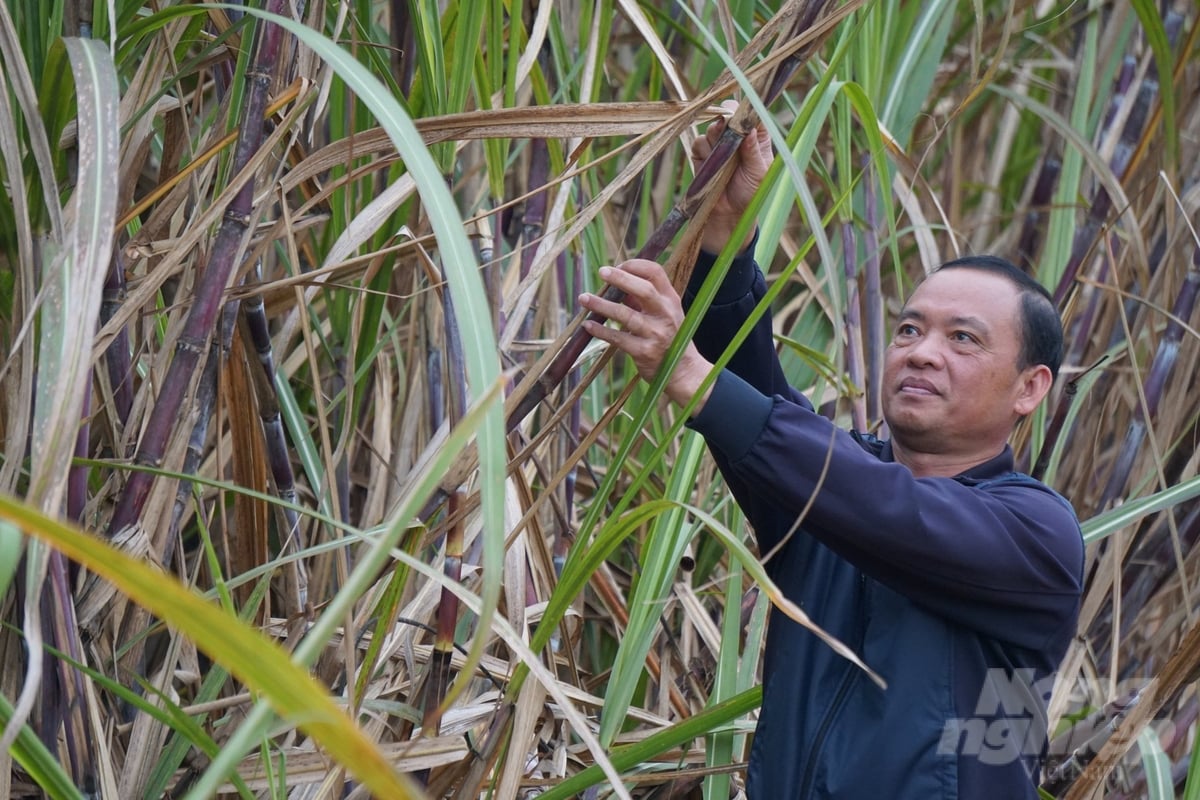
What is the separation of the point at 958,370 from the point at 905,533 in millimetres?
252

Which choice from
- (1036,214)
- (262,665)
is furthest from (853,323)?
(262,665)

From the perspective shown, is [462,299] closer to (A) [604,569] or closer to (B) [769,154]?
(B) [769,154]

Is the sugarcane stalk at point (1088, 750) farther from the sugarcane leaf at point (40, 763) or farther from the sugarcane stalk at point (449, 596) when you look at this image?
the sugarcane leaf at point (40, 763)

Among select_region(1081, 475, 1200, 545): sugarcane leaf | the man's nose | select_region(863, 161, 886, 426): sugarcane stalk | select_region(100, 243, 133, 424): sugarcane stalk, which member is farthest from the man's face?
select_region(100, 243, 133, 424): sugarcane stalk

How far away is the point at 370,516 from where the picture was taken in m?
1.27

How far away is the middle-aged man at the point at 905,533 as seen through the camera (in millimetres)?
921

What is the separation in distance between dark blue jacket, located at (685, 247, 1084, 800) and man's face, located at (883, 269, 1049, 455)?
48mm

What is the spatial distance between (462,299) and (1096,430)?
1230 millimetres

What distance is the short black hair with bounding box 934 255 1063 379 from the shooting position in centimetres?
117

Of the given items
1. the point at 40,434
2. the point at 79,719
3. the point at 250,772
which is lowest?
the point at 250,772

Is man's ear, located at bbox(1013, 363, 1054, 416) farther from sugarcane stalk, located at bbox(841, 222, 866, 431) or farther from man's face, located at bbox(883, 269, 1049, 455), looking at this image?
sugarcane stalk, located at bbox(841, 222, 866, 431)

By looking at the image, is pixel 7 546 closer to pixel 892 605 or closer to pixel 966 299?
pixel 892 605

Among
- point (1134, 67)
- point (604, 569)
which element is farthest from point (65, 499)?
point (1134, 67)

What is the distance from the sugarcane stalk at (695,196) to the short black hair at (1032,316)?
1.20 feet
